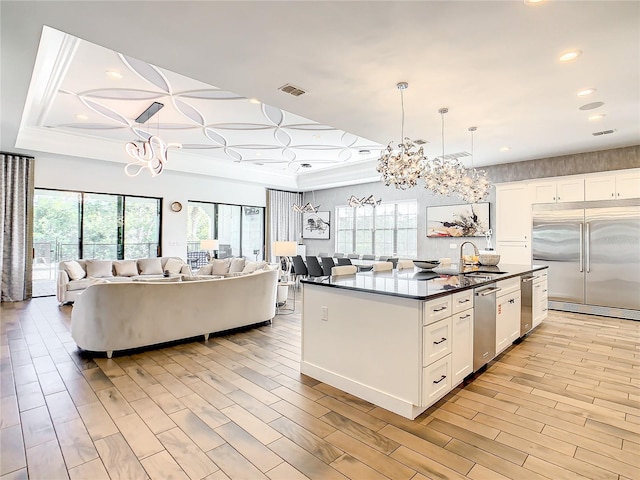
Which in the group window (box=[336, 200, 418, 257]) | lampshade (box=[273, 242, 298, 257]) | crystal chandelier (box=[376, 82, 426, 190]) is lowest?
lampshade (box=[273, 242, 298, 257])

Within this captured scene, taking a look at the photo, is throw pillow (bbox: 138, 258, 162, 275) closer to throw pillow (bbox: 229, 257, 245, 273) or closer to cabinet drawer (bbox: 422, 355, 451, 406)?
throw pillow (bbox: 229, 257, 245, 273)

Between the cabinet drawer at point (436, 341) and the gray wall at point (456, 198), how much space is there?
5.41 m

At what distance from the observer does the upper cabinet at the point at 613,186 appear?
542cm

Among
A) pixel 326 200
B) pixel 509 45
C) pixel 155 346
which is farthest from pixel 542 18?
pixel 326 200

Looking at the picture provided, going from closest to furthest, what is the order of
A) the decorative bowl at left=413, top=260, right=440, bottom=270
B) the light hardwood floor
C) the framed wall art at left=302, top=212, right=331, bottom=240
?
the light hardwood floor, the decorative bowl at left=413, top=260, right=440, bottom=270, the framed wall art at left=302, top=212, right=331, bottom=240

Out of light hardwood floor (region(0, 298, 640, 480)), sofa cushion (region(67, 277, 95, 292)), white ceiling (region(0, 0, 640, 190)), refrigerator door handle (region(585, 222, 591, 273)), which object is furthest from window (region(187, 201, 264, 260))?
refrigerator door handle (region(585, 222, 591, 273))

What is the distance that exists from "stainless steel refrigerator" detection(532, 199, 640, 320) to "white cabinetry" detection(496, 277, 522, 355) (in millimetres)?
2672

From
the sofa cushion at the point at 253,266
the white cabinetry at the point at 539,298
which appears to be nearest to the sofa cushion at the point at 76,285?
the sofa cushion at the point at 253,266

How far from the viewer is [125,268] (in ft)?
23.6

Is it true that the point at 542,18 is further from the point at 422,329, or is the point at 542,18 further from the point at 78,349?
the point at 78,349

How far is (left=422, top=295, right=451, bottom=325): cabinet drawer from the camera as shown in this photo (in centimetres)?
245

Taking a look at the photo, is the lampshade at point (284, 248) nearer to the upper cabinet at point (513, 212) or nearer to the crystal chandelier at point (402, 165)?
the crystal chandelier at point (402, 165)

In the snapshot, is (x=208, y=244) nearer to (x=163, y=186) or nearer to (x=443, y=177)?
(x=163, y=186)

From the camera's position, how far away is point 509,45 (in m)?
2.75
